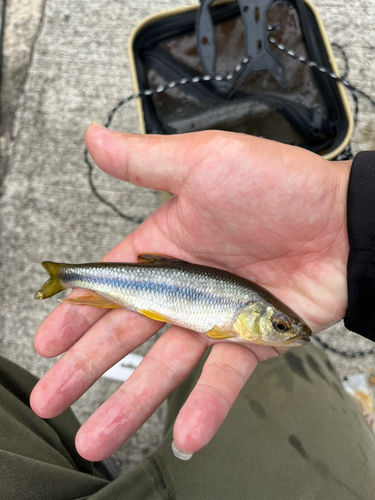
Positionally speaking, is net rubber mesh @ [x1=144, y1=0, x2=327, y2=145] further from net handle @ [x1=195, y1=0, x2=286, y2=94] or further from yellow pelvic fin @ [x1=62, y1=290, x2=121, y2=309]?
yellow pelvic fin @ [x1=62, y1=290, x2=121, y2=309]

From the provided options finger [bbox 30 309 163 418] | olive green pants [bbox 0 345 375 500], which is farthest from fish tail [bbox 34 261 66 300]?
olive green pants [bbox 0 345 375 500]

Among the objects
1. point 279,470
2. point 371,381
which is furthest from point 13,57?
point 371,381

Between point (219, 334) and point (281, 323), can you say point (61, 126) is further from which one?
point (281, 323)

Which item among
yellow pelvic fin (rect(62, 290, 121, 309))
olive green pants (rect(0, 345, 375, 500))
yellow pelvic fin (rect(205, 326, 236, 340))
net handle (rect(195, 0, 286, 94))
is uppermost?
net handle (rect(195, 0, 286, 94))

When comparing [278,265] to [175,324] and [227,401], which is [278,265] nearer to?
[175,324]

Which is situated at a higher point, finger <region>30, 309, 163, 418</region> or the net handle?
the net handle

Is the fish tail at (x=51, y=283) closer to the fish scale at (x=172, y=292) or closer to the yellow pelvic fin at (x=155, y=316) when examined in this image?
the fish scale at (x=172, y=292)

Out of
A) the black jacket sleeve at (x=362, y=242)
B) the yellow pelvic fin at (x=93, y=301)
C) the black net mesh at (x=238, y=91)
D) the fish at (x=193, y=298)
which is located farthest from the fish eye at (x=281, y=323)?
the black net mesh at (x=238, y=91)
